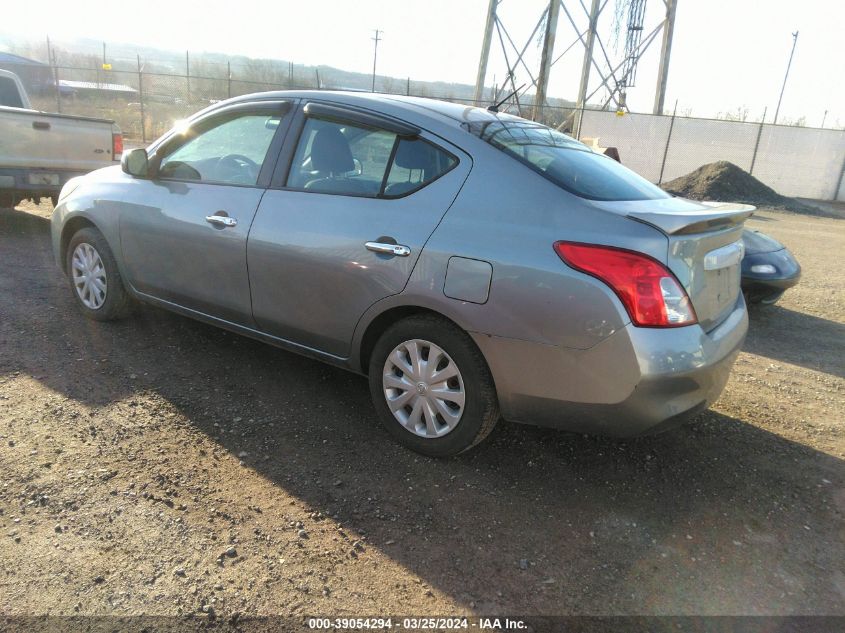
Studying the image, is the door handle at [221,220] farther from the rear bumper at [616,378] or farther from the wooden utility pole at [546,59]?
the wooden utility pole at [546,59]

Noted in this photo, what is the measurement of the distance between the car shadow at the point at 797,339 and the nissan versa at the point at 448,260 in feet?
7.38

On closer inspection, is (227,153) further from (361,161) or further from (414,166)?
(414,166)

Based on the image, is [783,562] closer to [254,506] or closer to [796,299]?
[254,506]

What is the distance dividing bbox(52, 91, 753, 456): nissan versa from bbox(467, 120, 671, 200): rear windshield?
16mm

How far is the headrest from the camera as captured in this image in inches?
133

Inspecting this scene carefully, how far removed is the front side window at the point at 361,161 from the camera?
3.07m

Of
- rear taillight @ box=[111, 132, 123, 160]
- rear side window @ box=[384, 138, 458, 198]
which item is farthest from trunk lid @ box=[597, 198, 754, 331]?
rear taillight @ box=[111, 132, 123, 160]

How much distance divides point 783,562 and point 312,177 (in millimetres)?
2866

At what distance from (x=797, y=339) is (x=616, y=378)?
3857 millimetres

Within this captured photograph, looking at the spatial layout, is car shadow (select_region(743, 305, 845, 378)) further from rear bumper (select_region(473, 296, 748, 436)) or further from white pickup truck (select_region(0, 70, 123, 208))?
white pickup truck (select_region(0, 70, 123, 208))

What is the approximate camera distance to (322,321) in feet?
10.9

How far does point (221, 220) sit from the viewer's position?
11.9ft

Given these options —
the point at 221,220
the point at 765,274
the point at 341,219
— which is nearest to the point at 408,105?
the point at 341,219

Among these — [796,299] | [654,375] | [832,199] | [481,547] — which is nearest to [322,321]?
[481,547]
